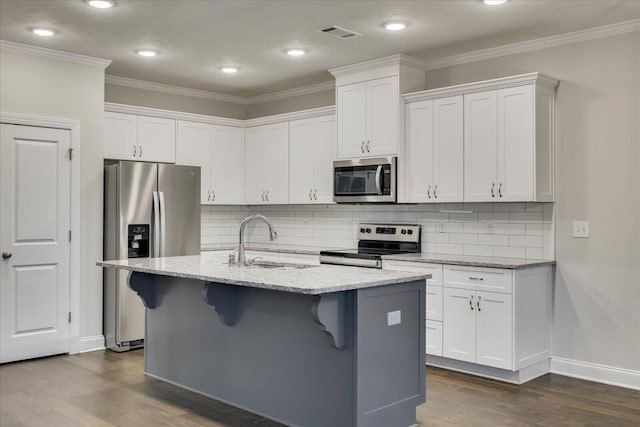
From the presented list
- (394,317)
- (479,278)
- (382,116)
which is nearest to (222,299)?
(394,317)

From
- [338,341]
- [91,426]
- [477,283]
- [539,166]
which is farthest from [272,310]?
[539,166]

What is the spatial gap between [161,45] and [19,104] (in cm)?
127

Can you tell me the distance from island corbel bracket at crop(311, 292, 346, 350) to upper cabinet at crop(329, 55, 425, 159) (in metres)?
2.44

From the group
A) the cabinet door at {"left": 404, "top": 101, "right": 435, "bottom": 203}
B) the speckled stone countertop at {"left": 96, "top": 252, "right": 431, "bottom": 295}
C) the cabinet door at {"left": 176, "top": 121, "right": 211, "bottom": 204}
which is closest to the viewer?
the speckled stone countertop at {"left": 96, "top": 252, "right": 431, "bottom": 295}

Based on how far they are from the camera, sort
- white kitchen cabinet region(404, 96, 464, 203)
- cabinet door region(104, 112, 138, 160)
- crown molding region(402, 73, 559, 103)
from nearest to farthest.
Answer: crown molding region(402, 73, 559, 103)
white kitchen cabinet region(404, 96, 464, 203)
cabinet door region(104, 112, 138, 160)

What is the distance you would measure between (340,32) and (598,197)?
2.26 m

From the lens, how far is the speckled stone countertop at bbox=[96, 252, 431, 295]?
2.93 meters

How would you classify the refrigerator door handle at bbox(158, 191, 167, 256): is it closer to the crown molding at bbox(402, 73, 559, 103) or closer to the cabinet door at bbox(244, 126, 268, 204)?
the cabinet door at bbox(244, 126, 268, 204)

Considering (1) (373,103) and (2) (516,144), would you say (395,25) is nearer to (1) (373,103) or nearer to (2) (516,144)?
(1) (373,103)

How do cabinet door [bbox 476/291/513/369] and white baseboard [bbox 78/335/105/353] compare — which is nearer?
cabinet door [bbox 476/291/513/369]

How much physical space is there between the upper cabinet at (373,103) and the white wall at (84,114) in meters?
2.18

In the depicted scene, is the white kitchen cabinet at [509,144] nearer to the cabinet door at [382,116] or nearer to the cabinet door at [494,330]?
the cabinet door at [382,116]

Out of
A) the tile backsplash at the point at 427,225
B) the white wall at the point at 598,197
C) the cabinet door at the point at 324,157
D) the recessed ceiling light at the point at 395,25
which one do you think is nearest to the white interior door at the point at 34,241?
the tile backsplash at the point at 427,225

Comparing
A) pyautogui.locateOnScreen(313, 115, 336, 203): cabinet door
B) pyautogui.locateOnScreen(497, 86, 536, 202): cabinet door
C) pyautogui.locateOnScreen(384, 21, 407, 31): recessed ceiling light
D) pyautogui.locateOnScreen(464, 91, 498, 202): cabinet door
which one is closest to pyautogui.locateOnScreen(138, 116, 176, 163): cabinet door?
pyautogui.locateOnScreen(313, 115, 336, 203): cabinet door
